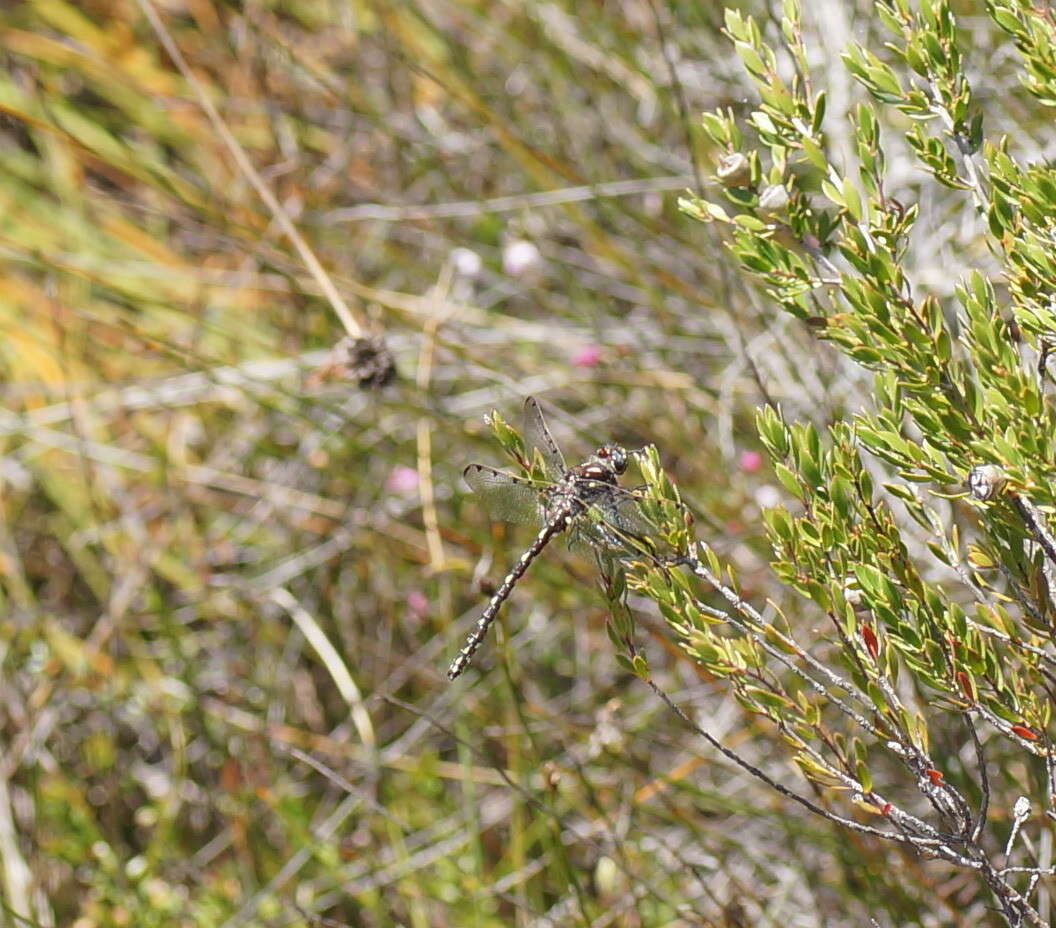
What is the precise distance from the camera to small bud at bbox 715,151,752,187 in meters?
1.17

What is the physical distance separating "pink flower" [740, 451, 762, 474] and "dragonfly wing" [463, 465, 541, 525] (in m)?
0.81

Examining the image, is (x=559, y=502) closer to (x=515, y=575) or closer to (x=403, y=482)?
(x=515, y=575)

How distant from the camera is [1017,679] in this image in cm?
108

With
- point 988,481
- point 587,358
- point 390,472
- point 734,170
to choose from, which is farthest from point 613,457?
point 390,472

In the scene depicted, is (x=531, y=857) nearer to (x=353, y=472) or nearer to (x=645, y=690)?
(x=645, y=690)

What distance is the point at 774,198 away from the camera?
1152 mm

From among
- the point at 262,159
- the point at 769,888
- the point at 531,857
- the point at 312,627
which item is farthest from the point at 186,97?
the point at 769,888

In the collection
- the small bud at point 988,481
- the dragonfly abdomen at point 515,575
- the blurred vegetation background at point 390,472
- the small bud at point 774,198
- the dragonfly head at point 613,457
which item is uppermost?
the small bud at point 774,198

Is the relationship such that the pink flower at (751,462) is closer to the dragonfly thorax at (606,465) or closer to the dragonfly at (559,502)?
the dragonfly at (559,502)

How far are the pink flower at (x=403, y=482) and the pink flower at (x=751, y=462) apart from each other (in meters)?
0.61

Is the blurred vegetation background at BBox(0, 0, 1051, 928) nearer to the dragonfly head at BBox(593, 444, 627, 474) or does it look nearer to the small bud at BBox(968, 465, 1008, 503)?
the dragonfly head at BBox(593, 444, 627, 474)

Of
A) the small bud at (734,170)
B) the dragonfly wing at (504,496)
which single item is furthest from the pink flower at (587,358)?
the small bud at (734,170)

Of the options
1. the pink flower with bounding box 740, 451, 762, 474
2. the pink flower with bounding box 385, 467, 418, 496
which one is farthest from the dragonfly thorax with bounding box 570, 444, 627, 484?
the pink flower with bounding box 385, 467, 418, 496

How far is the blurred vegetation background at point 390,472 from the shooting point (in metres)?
1.96
